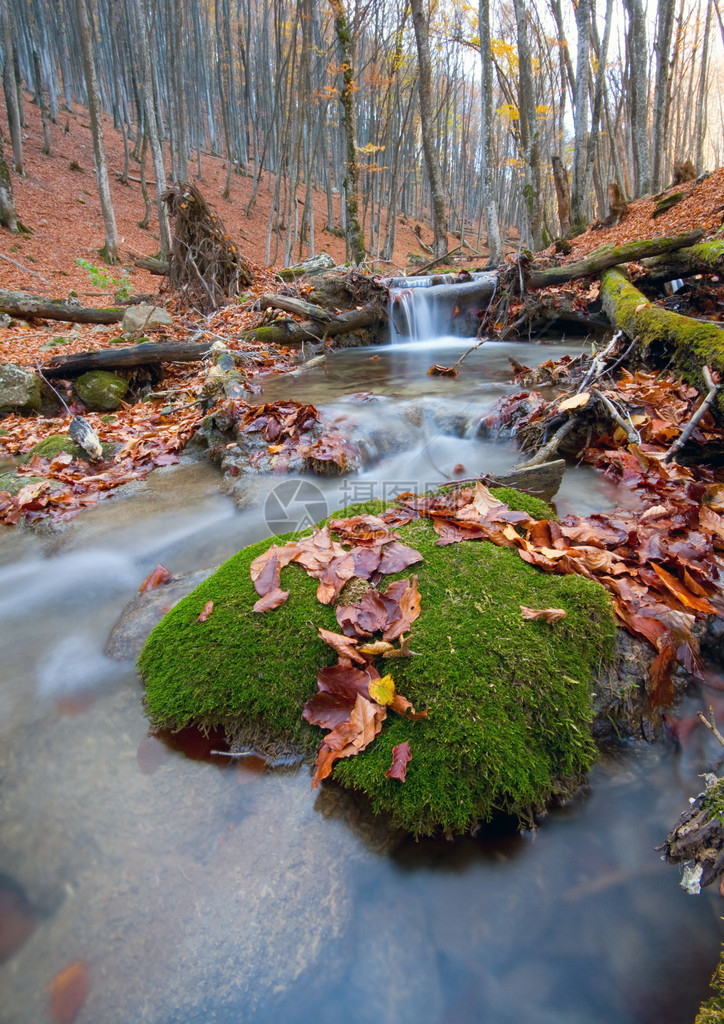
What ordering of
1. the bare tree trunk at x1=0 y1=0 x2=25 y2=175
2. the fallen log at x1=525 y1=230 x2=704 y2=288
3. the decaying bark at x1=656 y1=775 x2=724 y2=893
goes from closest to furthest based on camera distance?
the decaying bark at x1=656 y1=775 x2=724 y2=893, the fallen log at x1=525 y1=230 x2=704 y2=288, the bare tree trunk at x1=0 y1=0 x2=25 y2=175

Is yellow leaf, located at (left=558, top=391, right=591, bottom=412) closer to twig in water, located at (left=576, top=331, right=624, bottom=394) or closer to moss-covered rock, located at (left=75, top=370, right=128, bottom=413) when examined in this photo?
twig in water, located at (left=576, top=331, right=624, bottom=394)

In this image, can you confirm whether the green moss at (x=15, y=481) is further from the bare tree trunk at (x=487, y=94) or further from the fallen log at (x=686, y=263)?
the bare tree trunk at (x=487, y=94)

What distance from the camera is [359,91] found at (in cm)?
2820

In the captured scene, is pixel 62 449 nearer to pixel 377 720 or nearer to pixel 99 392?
pixel 99 392

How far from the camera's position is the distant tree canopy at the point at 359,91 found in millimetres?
13117

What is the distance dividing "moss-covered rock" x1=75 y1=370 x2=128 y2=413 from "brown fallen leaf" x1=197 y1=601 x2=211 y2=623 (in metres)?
5.67

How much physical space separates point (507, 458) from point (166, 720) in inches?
140

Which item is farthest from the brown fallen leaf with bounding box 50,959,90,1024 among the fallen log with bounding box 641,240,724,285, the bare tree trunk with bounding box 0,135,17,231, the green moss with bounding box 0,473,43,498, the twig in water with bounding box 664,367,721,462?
the bare tree trunk with bounding box 0,135,17,231

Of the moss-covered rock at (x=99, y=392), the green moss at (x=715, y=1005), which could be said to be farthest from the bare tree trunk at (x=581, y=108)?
the green moss at (x=715, y=1005)

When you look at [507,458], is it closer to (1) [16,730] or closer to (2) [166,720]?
(2) [166,720]

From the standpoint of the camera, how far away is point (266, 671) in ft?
6.40

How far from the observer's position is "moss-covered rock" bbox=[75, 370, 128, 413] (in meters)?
6.78

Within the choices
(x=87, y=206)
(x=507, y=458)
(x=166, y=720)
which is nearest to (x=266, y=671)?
(x=166, y=720)

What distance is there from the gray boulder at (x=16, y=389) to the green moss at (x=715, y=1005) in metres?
8.03
